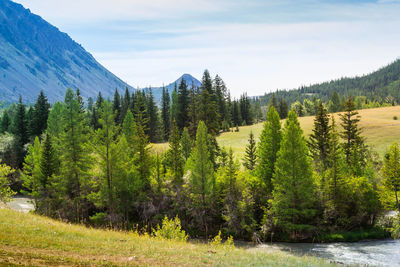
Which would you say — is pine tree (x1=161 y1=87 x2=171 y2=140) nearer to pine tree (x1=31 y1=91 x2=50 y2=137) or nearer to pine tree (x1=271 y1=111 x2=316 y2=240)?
pine tree (x1=31 y1=91 x2=50 y2=137)

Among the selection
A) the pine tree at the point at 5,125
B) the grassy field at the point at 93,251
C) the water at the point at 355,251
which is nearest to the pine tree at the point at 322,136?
the water at the point at 355,251

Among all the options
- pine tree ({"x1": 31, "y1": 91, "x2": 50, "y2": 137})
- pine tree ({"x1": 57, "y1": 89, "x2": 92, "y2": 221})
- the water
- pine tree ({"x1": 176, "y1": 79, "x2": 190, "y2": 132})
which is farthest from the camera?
pine tree ({"x1": 176, "y1": 79, "x2": 190, "y2": 132})

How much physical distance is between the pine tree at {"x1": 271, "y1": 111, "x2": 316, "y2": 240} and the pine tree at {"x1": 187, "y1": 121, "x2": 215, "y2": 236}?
804cm

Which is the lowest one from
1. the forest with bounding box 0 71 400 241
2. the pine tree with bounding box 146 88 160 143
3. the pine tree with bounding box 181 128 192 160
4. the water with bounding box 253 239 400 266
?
the water with bounding box 253 239 400 266

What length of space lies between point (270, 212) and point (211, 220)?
26.0ft

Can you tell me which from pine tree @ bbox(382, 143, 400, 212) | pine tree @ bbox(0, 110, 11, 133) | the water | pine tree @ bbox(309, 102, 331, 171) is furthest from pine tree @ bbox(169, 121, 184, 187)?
pine tree @ bbox(0, 110, 11, 133)

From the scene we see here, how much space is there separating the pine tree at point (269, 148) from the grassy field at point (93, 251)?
24.8 meters

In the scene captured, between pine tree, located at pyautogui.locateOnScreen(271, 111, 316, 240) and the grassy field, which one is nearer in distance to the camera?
the grassy field

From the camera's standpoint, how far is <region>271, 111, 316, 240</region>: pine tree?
3491cm

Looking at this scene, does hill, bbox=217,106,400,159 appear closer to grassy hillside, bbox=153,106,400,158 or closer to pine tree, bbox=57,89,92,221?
grassy hillside, bbox=153,106,400,158

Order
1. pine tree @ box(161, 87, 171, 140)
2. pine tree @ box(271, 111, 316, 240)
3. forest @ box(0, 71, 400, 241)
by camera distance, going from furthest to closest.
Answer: pine tree @ box(161, 87, 171, 140)
forest @ box(0, 71, 400, 241)
pine tree @ box(271, 111, 316, 240)

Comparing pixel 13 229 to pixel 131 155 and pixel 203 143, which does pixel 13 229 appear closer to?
pixel 203 143

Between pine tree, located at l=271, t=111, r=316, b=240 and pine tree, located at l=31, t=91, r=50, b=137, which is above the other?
pine tree, located at l=31, t=91, r=50, b=137

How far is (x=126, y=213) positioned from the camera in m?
42.6
